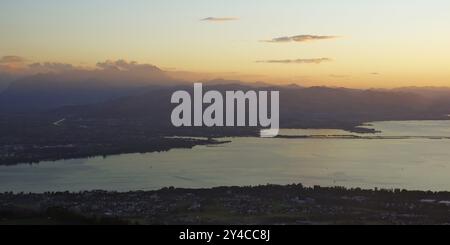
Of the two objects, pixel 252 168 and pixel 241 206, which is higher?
pixel 252 168

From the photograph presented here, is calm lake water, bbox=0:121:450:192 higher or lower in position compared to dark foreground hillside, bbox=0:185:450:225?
higher

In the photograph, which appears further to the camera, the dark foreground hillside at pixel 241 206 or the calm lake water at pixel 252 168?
the calm lake water at pixel 252 168

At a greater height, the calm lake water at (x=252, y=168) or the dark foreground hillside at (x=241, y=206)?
the calm lake water at (x=252, y=168)

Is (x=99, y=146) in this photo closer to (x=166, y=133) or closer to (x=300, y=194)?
(x=166, y=133)

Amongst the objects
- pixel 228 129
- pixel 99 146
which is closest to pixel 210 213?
pixel 99 146

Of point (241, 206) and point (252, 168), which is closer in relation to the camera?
point (241, 206)
